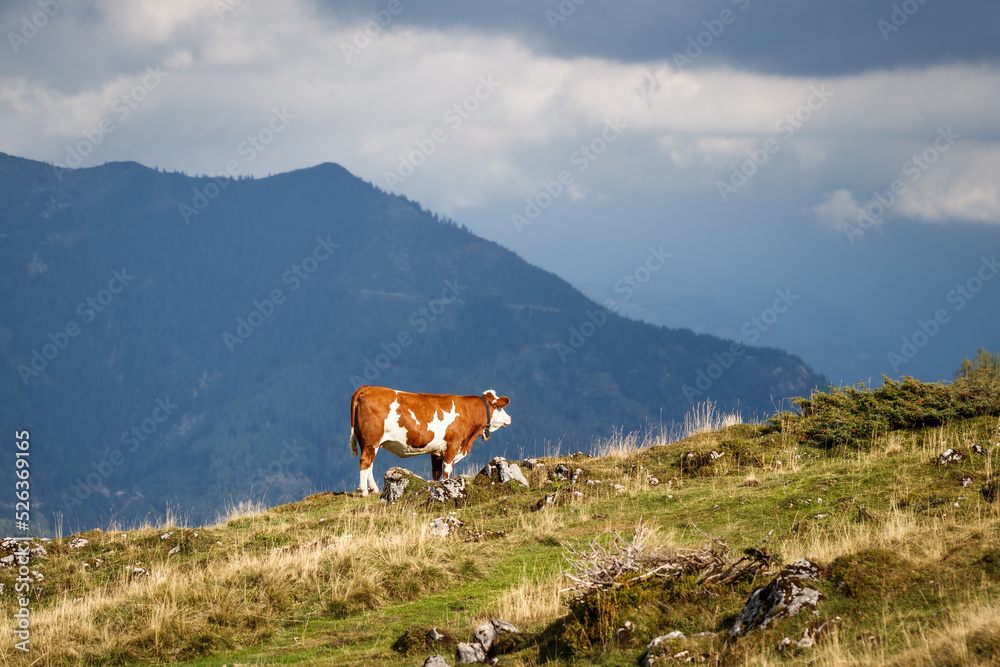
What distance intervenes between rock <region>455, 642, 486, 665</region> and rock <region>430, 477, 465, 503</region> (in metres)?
9.03

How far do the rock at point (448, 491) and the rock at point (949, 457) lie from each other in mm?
9532

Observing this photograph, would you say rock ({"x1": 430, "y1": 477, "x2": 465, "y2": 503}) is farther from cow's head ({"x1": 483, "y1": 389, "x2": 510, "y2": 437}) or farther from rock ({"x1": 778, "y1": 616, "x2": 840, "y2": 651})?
rock ({"x1": 778, "y1": 616, "x2": 840, "y2": 651})

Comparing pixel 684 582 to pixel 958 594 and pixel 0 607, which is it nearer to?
pixel 958 594

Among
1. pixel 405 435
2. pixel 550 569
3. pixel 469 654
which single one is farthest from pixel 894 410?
pixel 469 654

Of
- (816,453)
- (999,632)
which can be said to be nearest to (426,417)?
(816,453)

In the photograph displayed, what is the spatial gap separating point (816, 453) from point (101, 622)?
1443 centimetres

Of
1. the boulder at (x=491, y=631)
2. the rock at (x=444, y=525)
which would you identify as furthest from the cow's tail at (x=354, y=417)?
the boulder at (x=491, y=631)

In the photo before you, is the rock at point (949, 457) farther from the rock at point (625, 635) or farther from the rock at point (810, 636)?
the rock at point (625, 635)

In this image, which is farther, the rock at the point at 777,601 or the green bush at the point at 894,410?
the green bush at the point at 894,410

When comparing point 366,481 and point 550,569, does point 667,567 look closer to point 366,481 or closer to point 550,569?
point 550,569

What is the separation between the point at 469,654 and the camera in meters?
8.62

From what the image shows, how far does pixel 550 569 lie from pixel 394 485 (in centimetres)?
736

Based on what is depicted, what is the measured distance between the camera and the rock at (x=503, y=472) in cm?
1955

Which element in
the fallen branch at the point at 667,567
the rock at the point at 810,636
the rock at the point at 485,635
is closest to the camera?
the rock at the point at 810,636
